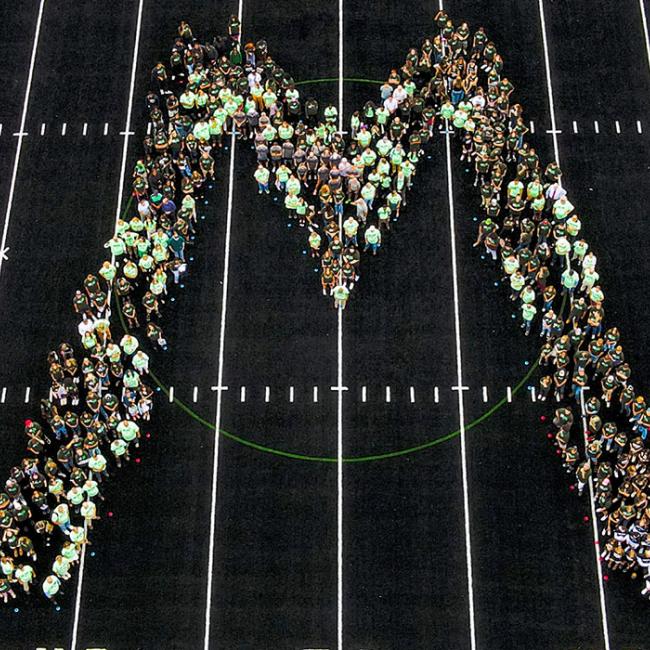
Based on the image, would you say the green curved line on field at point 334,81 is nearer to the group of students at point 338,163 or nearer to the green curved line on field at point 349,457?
the group of students at point 338,163

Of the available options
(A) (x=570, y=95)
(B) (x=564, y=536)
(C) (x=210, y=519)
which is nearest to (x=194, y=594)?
(C) (x=210, y=519)

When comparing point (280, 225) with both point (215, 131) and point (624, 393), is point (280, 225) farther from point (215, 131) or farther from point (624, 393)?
point (624, 393)

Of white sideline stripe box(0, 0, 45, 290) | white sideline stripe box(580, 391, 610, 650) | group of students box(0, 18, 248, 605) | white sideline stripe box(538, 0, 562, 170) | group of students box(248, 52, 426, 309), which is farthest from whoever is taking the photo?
white sideline stripe box(538, 0, 562, 170)

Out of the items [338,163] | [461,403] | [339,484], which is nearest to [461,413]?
[461,403]

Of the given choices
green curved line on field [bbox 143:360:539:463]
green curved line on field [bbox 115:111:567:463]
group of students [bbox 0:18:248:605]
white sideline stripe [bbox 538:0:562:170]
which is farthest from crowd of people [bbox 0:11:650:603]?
green curved line on field [bbox 143:360:539:463]

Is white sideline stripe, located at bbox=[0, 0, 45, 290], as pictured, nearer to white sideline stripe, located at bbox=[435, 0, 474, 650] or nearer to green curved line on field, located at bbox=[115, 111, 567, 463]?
green curved line on field, located at bbox=[115, 111, 567, 463]

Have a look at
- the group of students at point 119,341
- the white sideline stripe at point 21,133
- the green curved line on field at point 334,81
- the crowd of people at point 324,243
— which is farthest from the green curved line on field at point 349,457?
the green curved line on field at point 334,81

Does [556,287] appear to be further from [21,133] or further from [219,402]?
[21,133]
